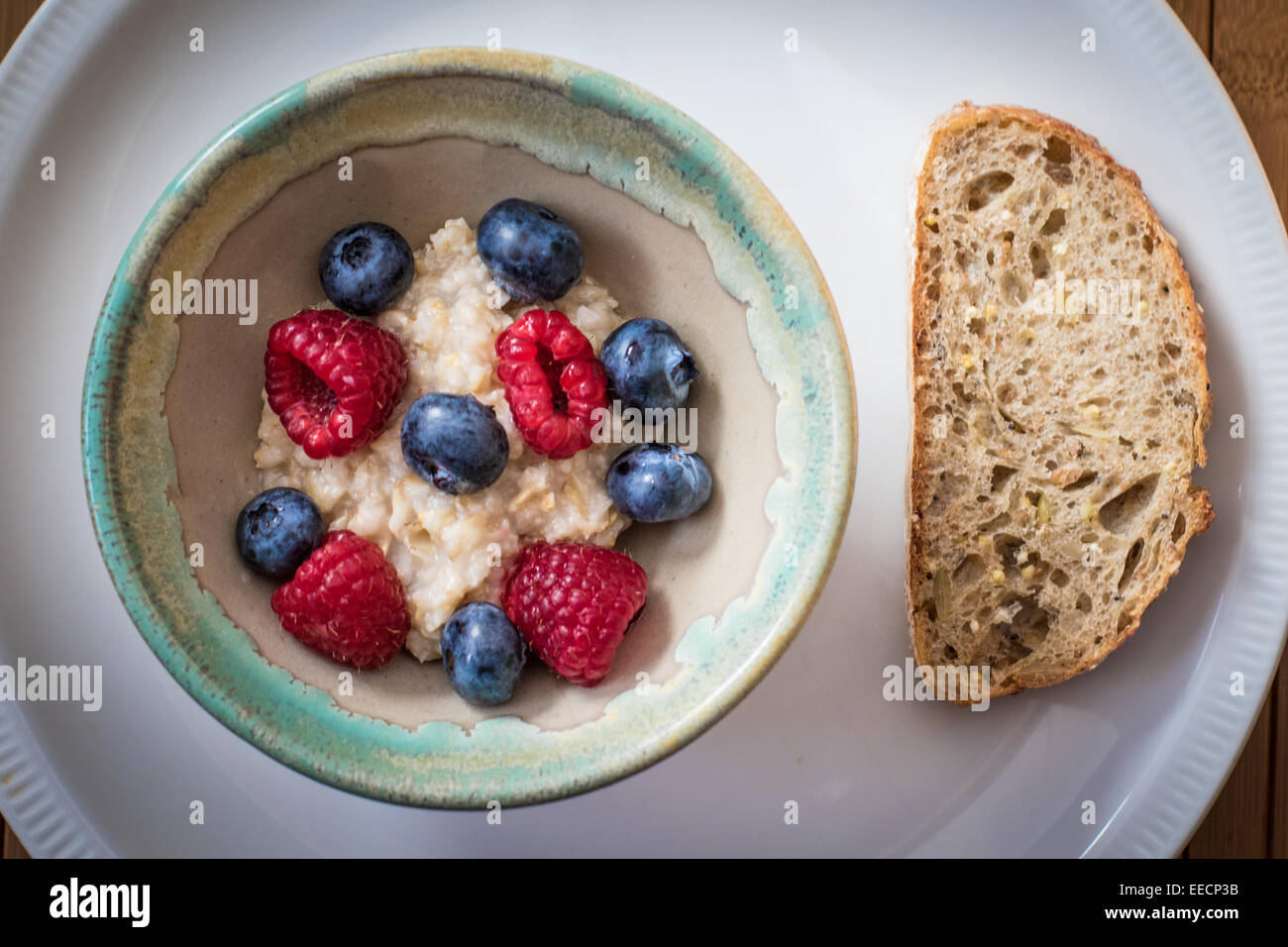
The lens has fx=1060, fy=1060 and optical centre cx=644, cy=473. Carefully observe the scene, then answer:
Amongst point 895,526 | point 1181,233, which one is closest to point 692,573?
point 895,526

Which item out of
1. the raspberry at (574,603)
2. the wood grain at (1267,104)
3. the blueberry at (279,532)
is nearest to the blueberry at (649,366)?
the raspberry at (574,603)

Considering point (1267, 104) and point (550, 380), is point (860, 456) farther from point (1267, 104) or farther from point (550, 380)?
point (1267, 104)
